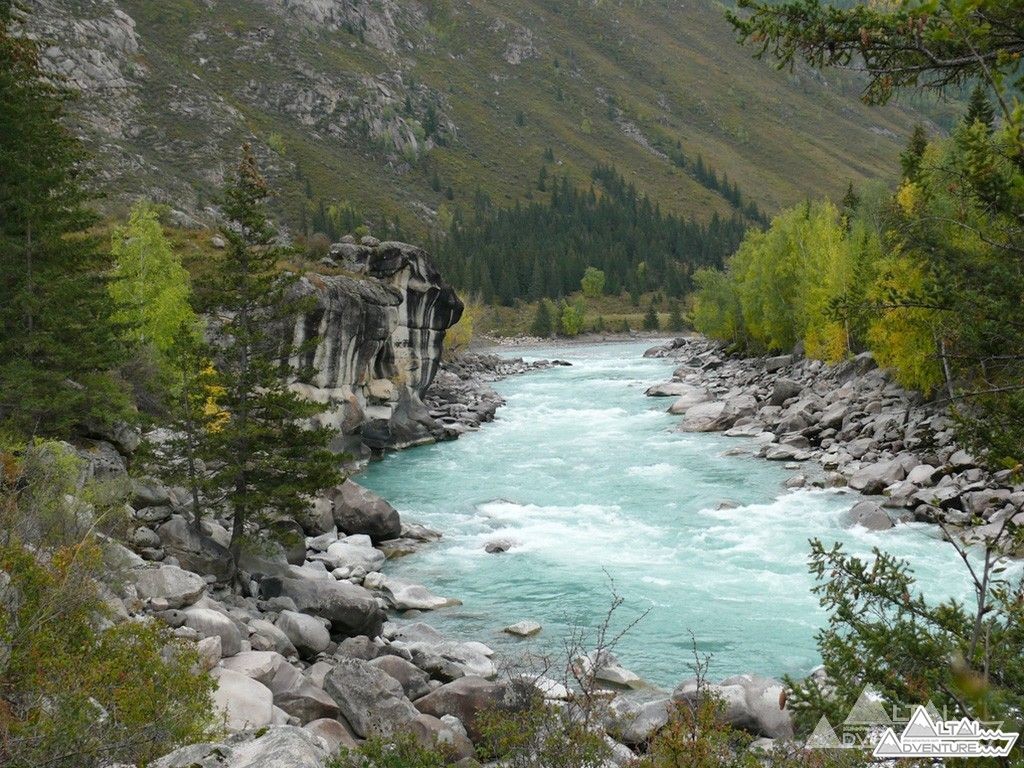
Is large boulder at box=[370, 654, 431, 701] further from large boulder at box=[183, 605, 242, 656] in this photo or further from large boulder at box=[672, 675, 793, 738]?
large boulder at box=[672, 675, 793, 738]

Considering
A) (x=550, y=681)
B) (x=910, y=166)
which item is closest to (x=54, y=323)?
(x=550, y=681)

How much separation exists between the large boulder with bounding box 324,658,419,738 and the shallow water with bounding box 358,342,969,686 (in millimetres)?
4765

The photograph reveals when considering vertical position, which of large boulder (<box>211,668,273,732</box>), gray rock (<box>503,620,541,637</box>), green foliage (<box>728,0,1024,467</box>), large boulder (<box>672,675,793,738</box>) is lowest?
gray rock (<box>503,620,541,637</box>)

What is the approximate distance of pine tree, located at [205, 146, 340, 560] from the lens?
17.5m

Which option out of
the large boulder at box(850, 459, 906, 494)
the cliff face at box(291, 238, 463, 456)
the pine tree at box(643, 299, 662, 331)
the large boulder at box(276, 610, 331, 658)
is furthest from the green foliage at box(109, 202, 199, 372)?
the pine tree at box(643, 299, 662, 331)

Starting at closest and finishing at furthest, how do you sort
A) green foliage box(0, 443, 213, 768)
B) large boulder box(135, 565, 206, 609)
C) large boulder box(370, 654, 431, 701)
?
green foliage box(0, 443, 213, 768) < large boulder box(135, 565, 206, 609) < large boulder box(370, 654, 431, 701)

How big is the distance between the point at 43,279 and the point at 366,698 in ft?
43.2

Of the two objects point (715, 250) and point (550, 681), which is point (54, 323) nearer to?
point (550, 681)

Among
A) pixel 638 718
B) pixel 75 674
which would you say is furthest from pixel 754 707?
pixel 75 674

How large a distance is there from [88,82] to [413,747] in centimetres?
14764

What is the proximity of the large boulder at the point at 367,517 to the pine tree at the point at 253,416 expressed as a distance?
5.96m

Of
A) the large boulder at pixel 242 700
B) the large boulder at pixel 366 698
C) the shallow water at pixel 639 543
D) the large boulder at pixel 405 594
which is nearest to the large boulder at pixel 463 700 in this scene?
the large boulder at pixel 366 698

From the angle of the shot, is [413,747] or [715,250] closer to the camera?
[413,747]

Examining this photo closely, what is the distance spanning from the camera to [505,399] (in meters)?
61.6
